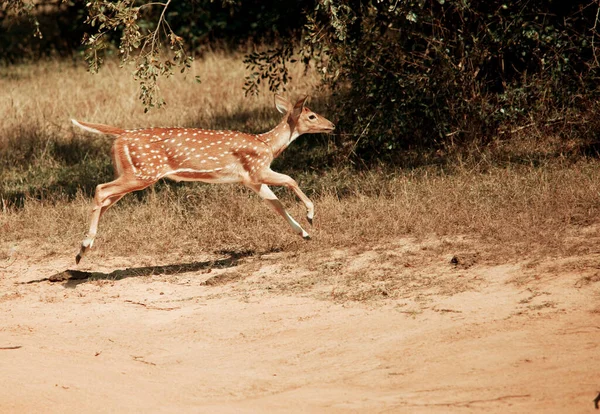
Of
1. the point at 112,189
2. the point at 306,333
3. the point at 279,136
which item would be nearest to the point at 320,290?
the point at 306,333

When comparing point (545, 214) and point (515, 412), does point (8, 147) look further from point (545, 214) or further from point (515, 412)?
point (515, 412)

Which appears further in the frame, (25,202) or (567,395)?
(25,202)

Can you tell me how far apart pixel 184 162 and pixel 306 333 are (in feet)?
8.91

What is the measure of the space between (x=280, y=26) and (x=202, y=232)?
27.9 feet

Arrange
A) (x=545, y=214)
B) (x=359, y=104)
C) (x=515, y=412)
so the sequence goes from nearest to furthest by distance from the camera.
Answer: (x=515, y=412) → (x=545, y=214) → (x=359, y=104)

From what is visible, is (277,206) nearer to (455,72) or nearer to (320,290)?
(320,290)

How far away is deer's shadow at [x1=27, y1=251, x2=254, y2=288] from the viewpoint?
871cm

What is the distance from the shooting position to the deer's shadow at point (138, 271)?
28.6 feet

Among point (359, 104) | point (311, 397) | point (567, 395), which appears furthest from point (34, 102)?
point (567, 395)

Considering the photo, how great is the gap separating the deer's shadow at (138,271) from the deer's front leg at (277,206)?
1.80 ft

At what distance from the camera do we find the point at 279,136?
32.6ft

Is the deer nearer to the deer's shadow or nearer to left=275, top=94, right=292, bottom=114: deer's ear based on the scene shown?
the deer's shadow

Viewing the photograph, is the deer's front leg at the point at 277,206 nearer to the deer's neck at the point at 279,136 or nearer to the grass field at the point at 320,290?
the grass field at the point at 320,290

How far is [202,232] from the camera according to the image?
9.75 meters
